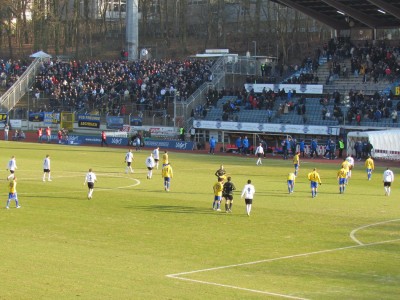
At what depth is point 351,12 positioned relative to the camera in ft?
255

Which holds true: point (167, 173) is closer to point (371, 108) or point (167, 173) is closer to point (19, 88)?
point (371, 108)

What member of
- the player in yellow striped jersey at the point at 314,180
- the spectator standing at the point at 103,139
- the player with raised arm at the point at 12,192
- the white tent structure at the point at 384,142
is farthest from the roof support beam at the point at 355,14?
the player with raised arm at the point at 12,192

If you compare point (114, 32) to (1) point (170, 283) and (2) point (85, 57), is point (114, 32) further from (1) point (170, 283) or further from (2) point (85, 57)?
(1) point (170, 283)

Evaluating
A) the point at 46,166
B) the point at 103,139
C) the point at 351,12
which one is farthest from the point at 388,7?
the point at 46,166

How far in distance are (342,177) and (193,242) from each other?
16499mm

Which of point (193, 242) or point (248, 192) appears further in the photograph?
point (248, 192)

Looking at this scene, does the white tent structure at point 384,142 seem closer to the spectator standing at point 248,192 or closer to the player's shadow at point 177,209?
the player's shadow at point 177,209

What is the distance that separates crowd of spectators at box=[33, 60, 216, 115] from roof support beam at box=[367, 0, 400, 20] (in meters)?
→ 21.3

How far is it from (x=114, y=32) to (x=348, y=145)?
217ft

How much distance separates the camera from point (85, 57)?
112125 millimetres

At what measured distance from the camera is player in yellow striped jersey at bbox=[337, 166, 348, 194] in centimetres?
4209

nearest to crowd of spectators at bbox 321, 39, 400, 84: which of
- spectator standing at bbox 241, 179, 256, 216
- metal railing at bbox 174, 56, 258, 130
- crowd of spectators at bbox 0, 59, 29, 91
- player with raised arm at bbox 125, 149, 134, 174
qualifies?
metal railing at bbox 174, 56, 258, 130

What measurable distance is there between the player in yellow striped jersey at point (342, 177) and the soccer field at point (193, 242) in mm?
1035

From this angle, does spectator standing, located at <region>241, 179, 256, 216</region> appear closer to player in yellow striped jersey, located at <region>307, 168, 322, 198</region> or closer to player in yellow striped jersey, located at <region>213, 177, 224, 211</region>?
player in yellow striped jersey, located at <region>213, 177, 224, 211</region>
